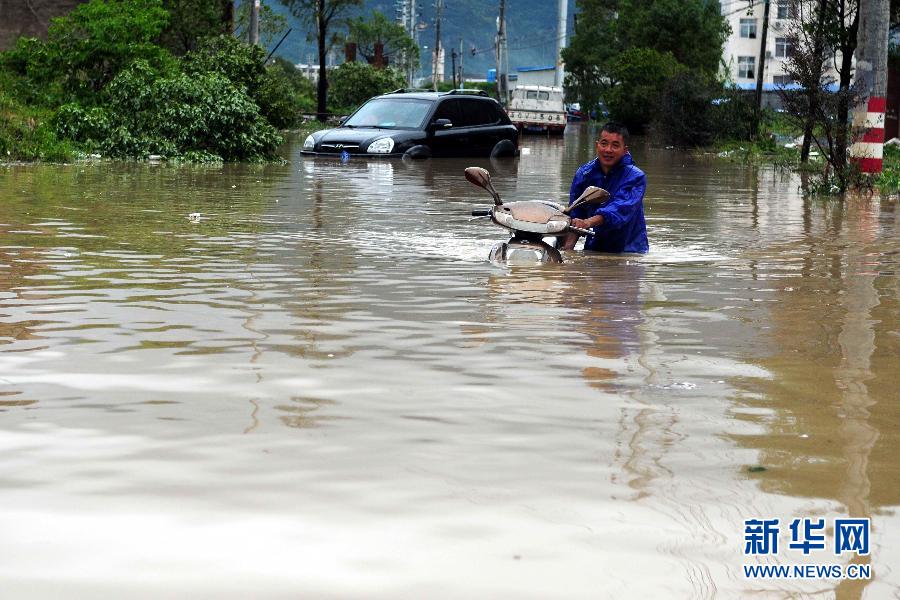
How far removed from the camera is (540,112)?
5541 centimetres

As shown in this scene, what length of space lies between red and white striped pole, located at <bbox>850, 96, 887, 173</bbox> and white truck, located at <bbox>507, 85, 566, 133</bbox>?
34890 mm

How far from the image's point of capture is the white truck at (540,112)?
55.4 meters

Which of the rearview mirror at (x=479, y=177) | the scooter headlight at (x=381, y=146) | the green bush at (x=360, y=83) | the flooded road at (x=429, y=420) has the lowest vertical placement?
the flooded road at (x=429, y=420)

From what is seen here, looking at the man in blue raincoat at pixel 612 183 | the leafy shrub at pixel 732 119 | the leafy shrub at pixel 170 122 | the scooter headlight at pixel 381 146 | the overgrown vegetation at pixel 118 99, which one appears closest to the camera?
the man in blue raincoat at pixel 612 183

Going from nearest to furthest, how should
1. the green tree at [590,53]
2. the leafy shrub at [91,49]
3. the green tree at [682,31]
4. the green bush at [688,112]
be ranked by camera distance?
the leafy shrub at [91,49] → the green bush at [688,112] → the green tree at [682,31] → the green tree at [590,53]

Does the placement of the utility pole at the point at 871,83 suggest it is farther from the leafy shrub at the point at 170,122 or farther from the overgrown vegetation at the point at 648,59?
the overgrown vegetation at the point at 648,59

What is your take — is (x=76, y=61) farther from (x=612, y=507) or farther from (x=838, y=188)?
(x=612, y=507)

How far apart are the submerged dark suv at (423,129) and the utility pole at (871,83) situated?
8.24 m

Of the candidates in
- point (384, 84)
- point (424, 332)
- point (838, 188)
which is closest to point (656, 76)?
point (384, 84)

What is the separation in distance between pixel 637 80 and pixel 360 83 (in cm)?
1381

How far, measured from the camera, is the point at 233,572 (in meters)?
3.60

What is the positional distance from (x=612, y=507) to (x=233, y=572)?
3.72 ft

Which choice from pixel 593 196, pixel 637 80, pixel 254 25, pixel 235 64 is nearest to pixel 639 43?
pixel 637 80

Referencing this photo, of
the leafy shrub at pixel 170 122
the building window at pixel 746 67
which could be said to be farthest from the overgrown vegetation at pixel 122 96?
the building window at pixel 746 67
